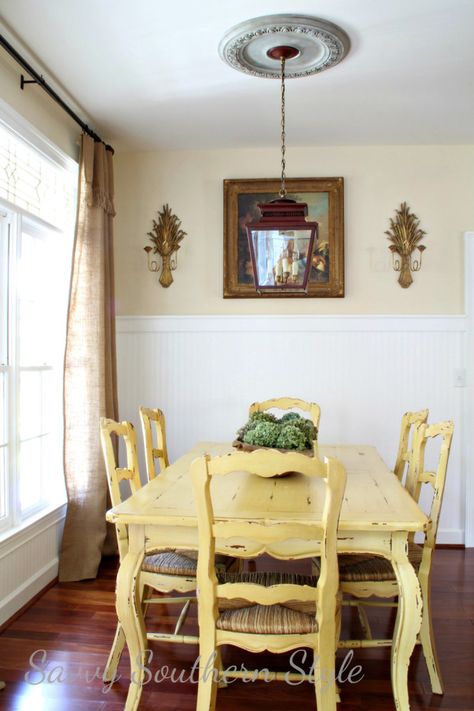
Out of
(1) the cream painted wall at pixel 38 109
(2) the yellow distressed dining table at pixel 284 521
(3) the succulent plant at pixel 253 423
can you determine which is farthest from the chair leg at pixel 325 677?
(1) the cream painted wall at pixel 38 109

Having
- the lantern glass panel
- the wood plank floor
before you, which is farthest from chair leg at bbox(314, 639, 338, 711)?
the lantern glass panel

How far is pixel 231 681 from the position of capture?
7.84 feet

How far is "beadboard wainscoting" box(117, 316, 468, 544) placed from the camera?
13.8ft

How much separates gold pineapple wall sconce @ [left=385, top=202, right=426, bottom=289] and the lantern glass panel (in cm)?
191

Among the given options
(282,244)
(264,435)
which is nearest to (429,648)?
(264,435)

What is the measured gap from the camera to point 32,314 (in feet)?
11.3

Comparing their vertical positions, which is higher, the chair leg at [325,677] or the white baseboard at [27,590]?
the chair leg at [325,677]

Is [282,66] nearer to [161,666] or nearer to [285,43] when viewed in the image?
[285,43]

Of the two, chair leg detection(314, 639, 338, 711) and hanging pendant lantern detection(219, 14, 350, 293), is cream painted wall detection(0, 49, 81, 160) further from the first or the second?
chair leg detection(314, 639, 338, 711)

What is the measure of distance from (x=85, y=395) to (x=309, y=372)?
1549 millimetres

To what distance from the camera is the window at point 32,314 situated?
305 centimetres

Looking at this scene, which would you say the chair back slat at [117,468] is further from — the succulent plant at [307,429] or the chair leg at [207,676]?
the succulent plant at [307,429]

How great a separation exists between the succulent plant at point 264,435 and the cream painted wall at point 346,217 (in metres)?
1.74

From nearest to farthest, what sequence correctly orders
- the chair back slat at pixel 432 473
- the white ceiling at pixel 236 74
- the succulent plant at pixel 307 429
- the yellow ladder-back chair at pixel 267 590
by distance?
the yellow ladder-back chair at pixel 267 590, the chair back slat at pixel 432 473, the white ceiling at pixel 236 74, the succulent plant at pixel 307 429
